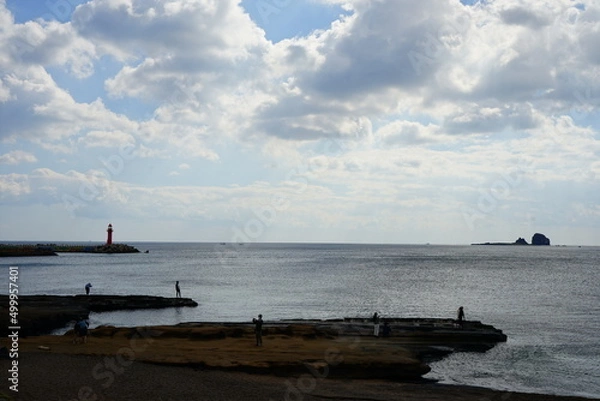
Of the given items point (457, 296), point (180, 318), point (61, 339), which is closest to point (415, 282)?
point (457, 296)

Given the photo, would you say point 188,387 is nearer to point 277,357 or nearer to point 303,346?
point 277,357

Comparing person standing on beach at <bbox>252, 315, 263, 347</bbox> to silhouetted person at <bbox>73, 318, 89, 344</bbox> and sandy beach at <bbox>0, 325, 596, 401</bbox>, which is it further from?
silhouetted person at <bbox>73, 318, 89, 344</bbox>

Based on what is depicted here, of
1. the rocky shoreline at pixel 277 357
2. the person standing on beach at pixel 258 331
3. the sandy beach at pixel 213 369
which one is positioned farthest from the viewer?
the person standing on beach at pixel 258 331

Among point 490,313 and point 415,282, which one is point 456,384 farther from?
point 415,282

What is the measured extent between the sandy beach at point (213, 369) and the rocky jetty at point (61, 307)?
46.4 ft

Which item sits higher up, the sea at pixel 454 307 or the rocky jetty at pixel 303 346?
the rocky jetty at pixel 303 346

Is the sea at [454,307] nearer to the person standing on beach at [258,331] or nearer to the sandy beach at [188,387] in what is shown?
the sandy beach at [188,387]

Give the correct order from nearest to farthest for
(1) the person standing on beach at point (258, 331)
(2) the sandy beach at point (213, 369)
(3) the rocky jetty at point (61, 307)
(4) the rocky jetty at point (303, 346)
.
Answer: (2) the sandy beach at point (213, 369), (4) the rocky jetty at point (303, 346), (1) the person standing on beach at point (258, 331), (3) the rocky jetty at point (61, 307)

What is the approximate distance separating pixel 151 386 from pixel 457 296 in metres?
70.7

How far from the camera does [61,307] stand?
62031 millimetres

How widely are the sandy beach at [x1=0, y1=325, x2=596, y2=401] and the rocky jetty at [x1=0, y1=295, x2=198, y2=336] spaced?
46.4 feet

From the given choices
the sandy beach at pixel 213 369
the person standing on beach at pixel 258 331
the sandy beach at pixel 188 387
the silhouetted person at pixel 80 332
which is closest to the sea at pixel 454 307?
the sandy beach at pixel 213 369

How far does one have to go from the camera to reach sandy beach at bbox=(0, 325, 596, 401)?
25188 mm

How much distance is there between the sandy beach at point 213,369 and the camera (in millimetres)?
25188
